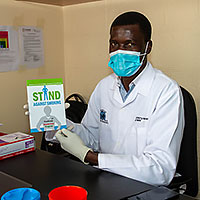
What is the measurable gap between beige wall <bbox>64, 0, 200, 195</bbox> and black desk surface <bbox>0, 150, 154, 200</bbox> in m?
1.00

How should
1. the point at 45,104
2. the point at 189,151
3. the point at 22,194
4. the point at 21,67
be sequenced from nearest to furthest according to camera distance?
the point at 22,194
the point at 45,104
the point at 189,151
the point at 21,67

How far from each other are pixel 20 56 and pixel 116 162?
1293mm

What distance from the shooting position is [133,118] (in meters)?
1.47

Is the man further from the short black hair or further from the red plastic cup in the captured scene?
the red plastic cup

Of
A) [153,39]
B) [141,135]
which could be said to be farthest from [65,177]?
[153,39]

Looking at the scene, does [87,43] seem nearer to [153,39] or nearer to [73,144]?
[153,39]

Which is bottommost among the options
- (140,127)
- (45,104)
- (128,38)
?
(140,127)

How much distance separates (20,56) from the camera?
85.4 inches

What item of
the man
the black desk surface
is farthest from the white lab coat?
the black desk surface

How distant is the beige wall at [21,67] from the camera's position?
208 centimetres

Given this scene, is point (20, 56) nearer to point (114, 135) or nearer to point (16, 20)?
point (16, 20)

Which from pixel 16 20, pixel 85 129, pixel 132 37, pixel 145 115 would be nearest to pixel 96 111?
pixel 85 129

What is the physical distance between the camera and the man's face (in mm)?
1416

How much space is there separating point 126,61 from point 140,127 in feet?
1.08
